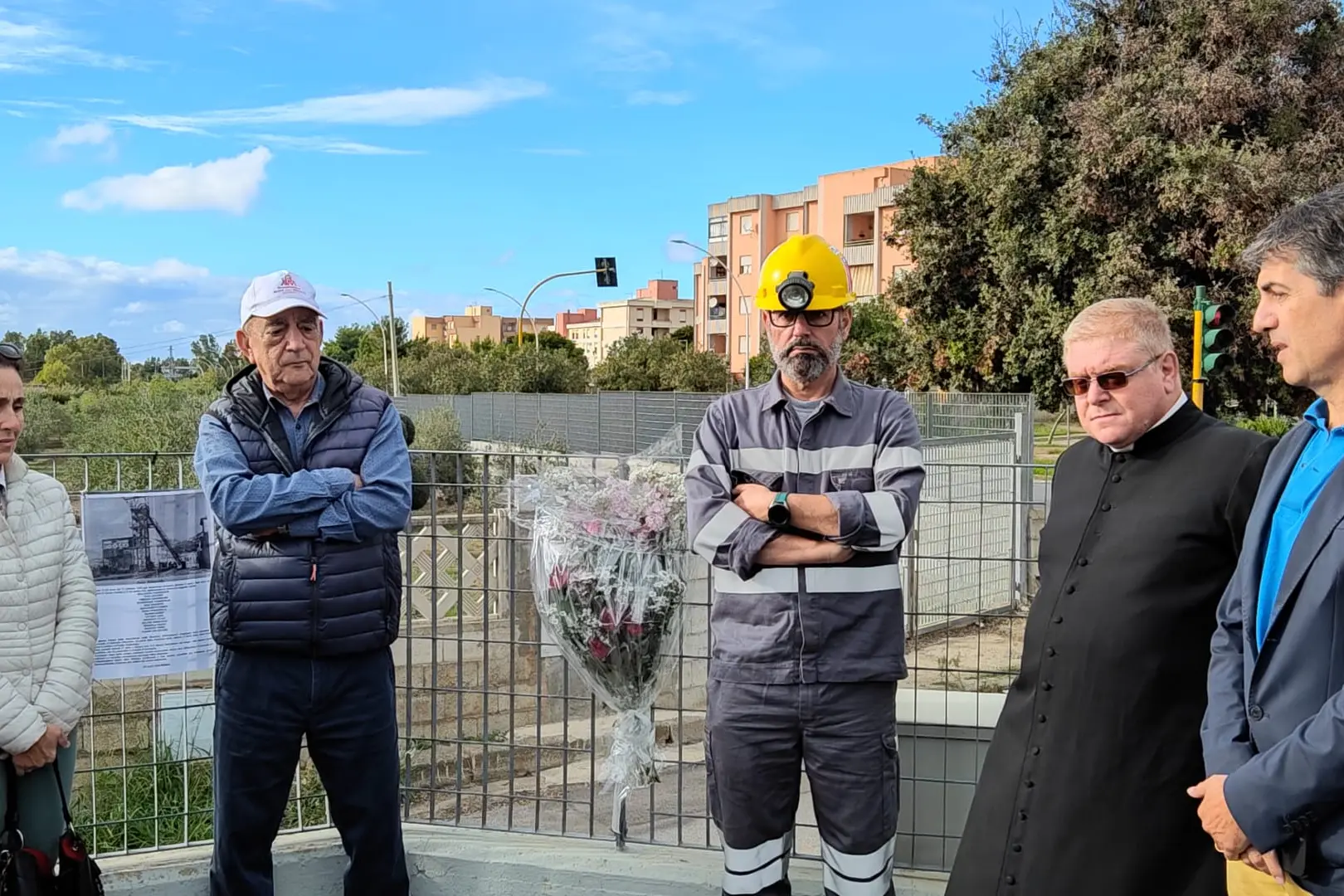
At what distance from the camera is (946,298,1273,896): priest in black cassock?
7.18 ft

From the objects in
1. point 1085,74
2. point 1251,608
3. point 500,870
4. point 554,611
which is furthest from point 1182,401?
point 1085,74

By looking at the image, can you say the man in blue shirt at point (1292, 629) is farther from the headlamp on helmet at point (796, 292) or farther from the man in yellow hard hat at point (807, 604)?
the headlamp on helmet at point (796, 292)

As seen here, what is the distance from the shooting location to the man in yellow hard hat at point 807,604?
8.86 ft

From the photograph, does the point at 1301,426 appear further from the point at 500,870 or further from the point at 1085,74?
the point at 1085,74

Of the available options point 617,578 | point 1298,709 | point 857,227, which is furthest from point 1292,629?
point 857,227

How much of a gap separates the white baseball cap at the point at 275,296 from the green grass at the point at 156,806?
4.94 ft

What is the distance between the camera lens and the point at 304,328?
9.86 feet

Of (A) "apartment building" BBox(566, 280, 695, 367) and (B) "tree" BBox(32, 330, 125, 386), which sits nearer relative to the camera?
(B) "tree" BBox(32, 330, 125, 386)

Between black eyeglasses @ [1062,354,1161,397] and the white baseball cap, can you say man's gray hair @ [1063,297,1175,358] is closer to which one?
black eyeglasses @ [1062,354,1161,397]

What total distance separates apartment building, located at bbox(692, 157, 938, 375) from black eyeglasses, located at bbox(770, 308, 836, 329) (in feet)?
143

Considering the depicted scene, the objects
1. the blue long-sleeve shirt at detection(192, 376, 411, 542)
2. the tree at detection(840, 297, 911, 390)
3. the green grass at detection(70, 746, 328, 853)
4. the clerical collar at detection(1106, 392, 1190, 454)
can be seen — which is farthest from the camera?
the tree at detection(840, 297, 911, 390)

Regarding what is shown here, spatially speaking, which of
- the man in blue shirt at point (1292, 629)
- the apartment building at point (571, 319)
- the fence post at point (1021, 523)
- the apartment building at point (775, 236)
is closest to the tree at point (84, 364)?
the apartment building at point (775, 236)

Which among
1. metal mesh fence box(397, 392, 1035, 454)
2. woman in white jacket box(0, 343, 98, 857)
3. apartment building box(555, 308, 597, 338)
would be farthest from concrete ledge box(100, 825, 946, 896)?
apartment building box(555, 308, 597, 338)

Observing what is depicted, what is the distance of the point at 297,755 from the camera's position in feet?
9.88
